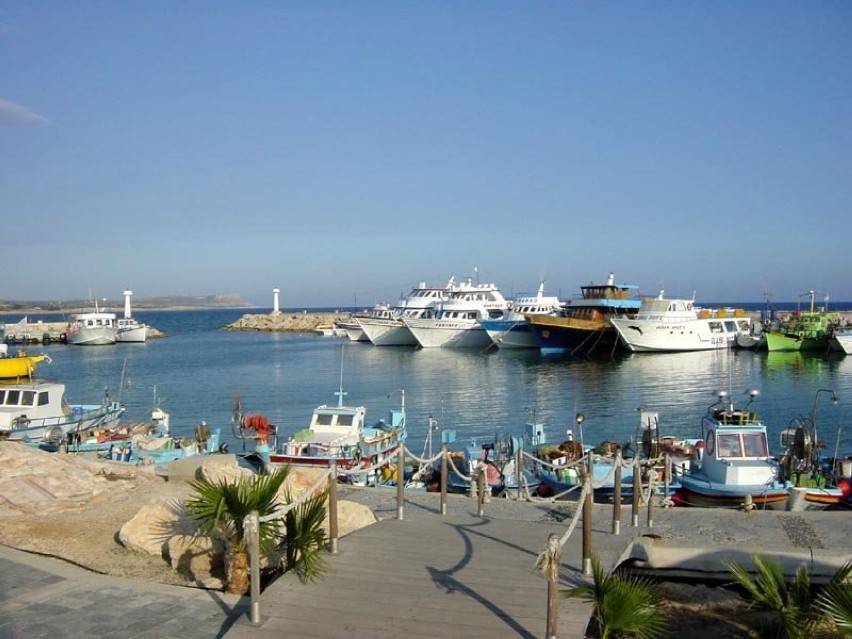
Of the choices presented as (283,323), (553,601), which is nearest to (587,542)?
(553,601)

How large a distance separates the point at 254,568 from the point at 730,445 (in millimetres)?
14049

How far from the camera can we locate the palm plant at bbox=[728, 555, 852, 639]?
22.5 feet

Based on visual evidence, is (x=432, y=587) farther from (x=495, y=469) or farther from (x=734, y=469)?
(x=495, y=469)

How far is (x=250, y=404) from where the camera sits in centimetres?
4300

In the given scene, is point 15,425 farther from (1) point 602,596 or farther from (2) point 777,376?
(2) point 777,376

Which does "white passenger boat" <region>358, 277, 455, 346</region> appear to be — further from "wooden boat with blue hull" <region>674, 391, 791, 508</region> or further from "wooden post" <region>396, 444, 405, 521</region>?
"wooden post" <region>396, 444, 405, 521</region>

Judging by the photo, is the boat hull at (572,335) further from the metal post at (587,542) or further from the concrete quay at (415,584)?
the metal post at (587,542)

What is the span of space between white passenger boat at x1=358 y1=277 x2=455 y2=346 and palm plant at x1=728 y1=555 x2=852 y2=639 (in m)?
75.8

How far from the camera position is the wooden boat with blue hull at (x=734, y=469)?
1772cm

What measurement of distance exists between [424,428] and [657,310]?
44.6 meters

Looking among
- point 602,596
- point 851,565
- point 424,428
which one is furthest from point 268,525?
point 424,428

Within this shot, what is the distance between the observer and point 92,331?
9369 centimetres

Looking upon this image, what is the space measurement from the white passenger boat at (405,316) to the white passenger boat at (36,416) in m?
57.5

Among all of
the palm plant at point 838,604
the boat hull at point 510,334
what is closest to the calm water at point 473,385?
the boat hull at point 510,334
